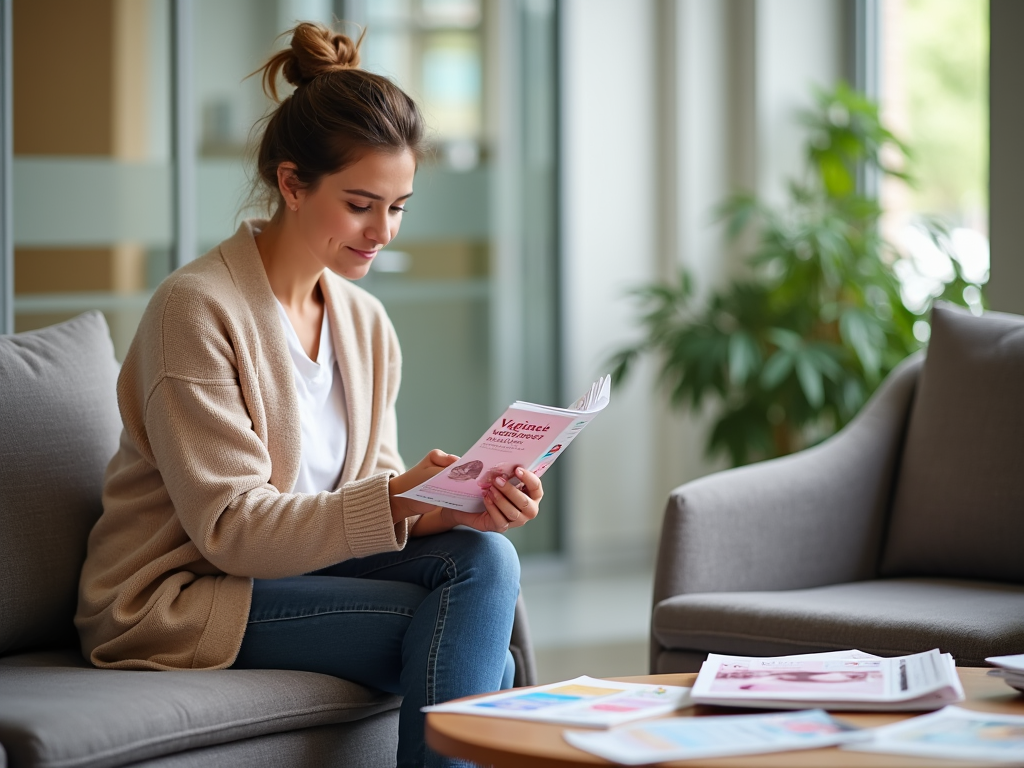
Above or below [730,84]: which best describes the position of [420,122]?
below

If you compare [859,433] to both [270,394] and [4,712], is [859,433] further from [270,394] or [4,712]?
[4,712]

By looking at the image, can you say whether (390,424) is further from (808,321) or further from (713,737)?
(808,321)

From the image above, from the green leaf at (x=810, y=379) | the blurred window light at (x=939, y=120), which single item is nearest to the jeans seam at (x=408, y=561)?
the green leaf at (x=810, y=379)

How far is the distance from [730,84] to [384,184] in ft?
10.4

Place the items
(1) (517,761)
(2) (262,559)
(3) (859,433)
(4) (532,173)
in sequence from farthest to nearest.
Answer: (4) (532,173)
(3) (859,433)
(2) (262,559)
(1) (517,761)

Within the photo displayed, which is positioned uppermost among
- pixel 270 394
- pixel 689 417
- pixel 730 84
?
pixel 730 84

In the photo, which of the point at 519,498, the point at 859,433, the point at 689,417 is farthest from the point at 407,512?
the point at 689,417

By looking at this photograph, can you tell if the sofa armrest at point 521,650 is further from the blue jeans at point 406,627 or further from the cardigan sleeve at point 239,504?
the cardigan sleeve at point 239,504

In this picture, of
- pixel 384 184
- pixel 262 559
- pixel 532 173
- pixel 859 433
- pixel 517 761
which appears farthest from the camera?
pixel 532 173

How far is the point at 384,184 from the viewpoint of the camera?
1756 millimetres

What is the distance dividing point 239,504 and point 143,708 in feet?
0.97

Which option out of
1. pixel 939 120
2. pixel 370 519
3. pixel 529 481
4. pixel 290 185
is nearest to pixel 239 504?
pixel 370 519

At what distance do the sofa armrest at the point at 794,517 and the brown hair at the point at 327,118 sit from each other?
0.80m

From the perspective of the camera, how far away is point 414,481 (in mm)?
1607
